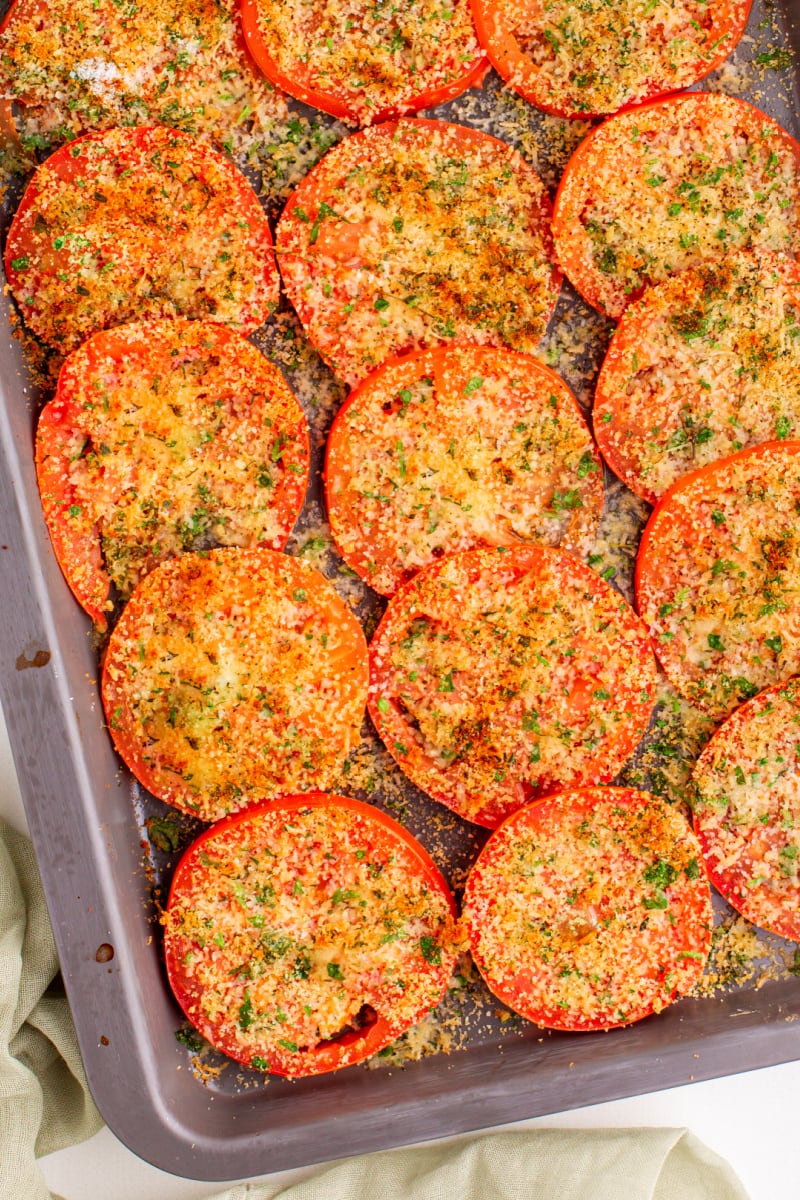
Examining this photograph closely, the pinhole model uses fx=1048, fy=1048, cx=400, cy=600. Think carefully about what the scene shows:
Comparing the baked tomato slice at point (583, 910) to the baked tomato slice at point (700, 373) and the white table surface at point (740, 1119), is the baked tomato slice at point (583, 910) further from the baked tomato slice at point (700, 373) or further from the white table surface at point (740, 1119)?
the baked tomato slice at point (700, 373)

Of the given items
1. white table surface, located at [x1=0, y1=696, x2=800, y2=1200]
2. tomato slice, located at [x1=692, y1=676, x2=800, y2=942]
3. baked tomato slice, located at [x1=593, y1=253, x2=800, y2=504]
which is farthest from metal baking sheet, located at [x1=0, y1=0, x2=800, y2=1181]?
white table surface, located at [x1=0, y1=696, x2=800, y2=1200]

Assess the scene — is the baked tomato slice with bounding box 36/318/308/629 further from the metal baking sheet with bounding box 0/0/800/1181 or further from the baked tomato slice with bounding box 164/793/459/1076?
the baked tomato slice with bounding box 164/793/459/1076

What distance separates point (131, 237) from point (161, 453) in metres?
0.47

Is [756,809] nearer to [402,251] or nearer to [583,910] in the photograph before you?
[583,910]

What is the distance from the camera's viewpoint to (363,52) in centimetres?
231

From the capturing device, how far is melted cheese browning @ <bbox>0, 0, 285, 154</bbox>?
88.4 inches

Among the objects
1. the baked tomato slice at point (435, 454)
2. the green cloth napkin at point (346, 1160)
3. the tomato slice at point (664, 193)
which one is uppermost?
the tomato slice at point (664, 193)

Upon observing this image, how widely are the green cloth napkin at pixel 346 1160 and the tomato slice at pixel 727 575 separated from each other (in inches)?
43.1

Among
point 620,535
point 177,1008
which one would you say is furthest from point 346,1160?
point 620,535

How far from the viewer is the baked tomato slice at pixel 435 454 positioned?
89.2 inches

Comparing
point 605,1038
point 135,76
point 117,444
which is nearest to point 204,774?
point 117,444

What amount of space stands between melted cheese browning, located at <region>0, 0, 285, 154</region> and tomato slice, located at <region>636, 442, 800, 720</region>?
133cm

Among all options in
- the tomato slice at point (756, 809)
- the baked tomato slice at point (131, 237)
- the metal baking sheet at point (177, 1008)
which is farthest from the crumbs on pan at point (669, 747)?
the baked tomato slice at point (131, 237)

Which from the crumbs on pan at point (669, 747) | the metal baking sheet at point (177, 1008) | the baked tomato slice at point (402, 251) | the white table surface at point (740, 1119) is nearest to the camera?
the metal baking sheet at point (177, 1008)
